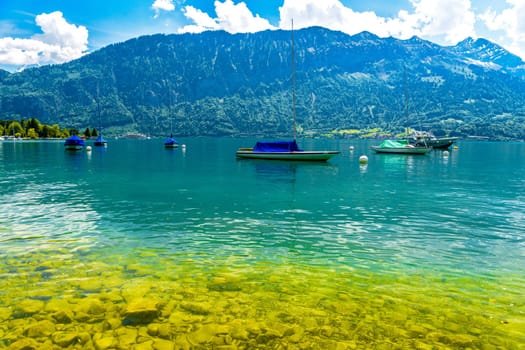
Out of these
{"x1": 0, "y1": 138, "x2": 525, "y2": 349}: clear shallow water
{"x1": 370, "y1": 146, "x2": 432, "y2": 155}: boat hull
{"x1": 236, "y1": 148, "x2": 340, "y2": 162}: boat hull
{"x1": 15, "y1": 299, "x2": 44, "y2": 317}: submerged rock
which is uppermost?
{"x1": 370, "y1": 146, "x2": 432, "y2": 155}: boat hull

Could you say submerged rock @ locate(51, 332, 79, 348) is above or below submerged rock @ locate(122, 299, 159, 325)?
below

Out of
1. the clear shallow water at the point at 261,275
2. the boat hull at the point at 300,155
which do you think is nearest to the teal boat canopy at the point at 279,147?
the boat hull at the point at 300,155

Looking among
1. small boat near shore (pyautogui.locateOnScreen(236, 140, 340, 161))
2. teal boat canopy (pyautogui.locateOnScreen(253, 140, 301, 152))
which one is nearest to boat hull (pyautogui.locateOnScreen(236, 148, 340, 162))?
small boat near shore (pyautogui.locateOnScreen(236, 140, 340, 161))

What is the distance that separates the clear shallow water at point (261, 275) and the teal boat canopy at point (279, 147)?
6451 centimetres

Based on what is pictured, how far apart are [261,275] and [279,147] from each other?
85.8m

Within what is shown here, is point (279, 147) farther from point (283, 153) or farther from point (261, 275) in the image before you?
point (261, 275)

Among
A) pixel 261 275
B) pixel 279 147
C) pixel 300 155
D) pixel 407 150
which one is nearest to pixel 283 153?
pixel 279 147

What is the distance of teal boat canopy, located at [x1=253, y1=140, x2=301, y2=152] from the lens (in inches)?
3905

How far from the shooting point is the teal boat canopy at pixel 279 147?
9919 cm

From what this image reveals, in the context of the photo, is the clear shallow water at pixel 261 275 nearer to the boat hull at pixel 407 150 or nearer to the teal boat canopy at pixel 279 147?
the teal boat canopy at pixel 279 147

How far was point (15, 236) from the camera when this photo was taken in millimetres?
22844

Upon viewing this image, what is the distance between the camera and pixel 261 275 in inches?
643

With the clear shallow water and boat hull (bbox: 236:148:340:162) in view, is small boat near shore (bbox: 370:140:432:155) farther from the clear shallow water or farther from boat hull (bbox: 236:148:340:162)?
the clear shallow water

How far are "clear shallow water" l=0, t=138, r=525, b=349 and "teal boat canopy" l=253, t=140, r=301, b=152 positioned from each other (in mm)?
64511
